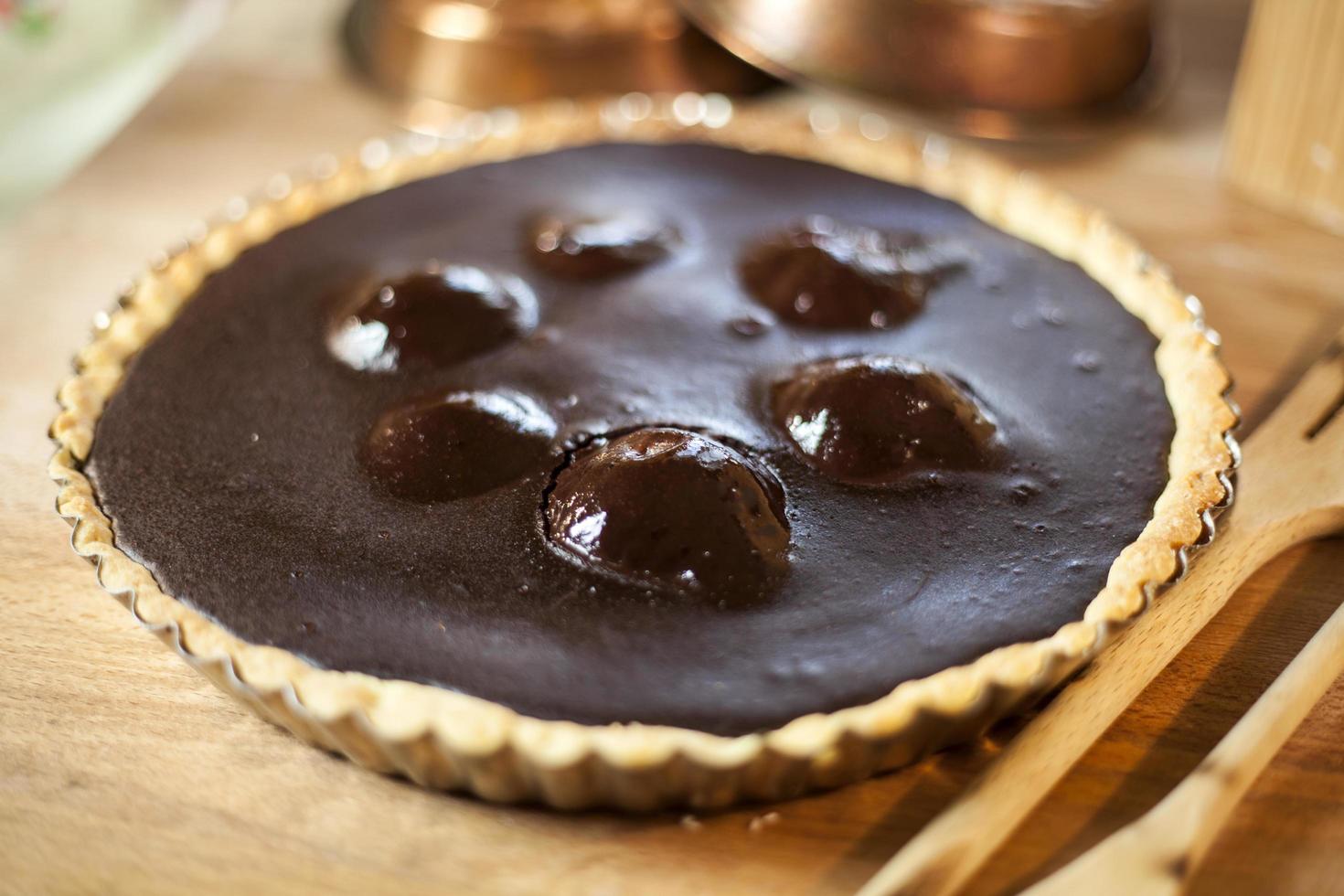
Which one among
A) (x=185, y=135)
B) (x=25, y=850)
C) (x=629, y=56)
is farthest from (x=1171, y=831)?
(x=185, y=135)

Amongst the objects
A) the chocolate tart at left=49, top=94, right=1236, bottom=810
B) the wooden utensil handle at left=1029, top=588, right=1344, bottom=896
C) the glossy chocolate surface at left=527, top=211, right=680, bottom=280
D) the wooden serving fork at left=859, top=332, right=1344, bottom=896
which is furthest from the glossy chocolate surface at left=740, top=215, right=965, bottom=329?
the wooden utensil handle at left=1029, top=588, right=1344, bottom=896

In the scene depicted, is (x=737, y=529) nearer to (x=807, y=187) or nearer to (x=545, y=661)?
(x=545, y=661)

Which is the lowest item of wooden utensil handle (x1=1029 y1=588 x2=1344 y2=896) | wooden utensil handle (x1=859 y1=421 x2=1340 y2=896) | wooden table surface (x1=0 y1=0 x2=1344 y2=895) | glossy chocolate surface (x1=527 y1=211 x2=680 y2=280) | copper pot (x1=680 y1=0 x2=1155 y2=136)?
wooden table surface (x1=0 y1=0 x2=1344 y2=895)

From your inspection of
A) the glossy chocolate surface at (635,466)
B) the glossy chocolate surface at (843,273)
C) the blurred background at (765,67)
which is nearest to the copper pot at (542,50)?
the blurred background at (765,67)

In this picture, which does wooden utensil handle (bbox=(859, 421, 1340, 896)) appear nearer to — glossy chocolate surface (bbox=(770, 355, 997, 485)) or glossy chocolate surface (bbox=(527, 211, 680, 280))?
glossy chocolate surface (bbox=(770, 355, 997, 485))

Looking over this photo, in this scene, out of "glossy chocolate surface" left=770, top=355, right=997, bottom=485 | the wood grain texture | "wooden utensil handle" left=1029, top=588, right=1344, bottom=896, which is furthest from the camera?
the wood grain texture

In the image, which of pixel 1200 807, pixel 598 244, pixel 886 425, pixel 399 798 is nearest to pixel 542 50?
pixel 598 244
